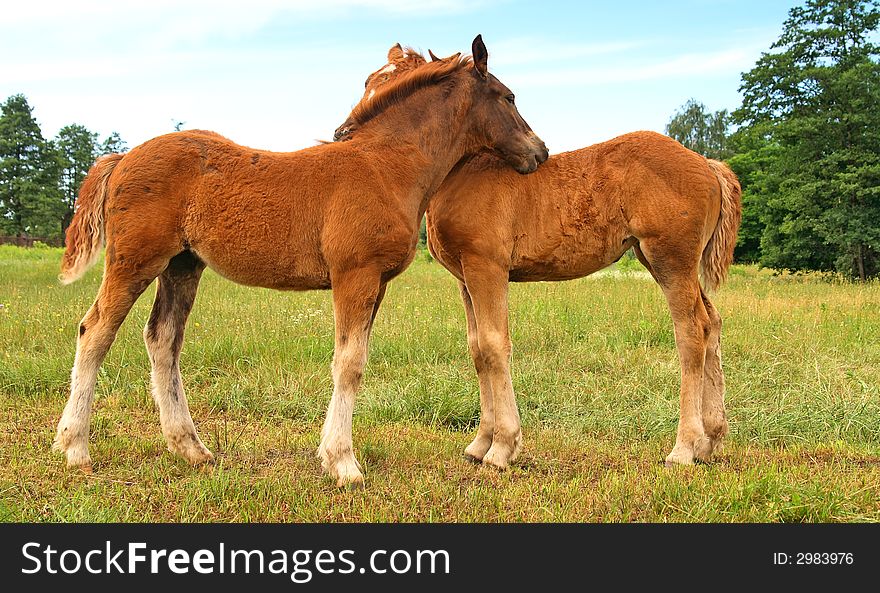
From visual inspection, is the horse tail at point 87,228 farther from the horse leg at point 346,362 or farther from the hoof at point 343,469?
the hoof at point 343,469

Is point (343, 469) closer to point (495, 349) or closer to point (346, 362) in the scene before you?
point (346, 362)

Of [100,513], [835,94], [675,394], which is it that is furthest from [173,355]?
[835,94]

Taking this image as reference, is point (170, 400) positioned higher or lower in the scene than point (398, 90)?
lower

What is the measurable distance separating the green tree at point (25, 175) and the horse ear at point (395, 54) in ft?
181

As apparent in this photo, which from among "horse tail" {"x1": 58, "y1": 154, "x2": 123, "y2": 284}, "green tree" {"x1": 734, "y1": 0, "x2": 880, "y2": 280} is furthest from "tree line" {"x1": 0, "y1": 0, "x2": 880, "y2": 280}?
"horse tail" {"x1": 58, "y1": 154, "x2": 123, "y2": 284}

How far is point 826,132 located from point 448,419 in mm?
26206

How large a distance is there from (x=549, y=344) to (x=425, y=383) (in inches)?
107

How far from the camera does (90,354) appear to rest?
4727mm

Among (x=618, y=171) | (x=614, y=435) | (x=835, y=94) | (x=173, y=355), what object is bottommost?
(x=614, y=435)

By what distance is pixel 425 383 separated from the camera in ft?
22.9

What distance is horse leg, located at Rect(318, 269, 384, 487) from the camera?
14.6 feet

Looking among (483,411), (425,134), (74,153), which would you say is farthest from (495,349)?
(74,153)

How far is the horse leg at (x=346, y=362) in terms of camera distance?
4465mm

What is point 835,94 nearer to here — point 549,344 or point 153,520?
point 549,344
